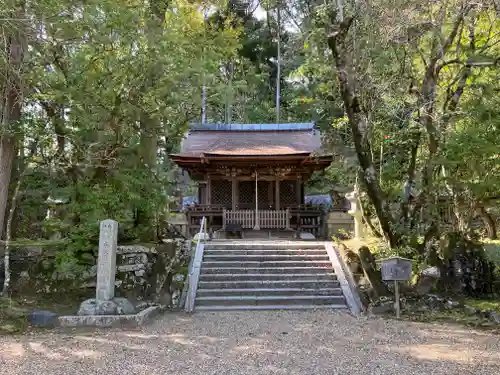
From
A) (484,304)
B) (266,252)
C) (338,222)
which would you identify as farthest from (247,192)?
(484,304)

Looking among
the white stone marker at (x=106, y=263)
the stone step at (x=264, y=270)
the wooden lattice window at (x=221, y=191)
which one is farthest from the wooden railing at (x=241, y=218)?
the white stone marker at (x=106, y=263)

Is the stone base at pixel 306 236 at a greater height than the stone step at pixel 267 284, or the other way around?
the stone base at pixel 306 236

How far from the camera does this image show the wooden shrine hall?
1462cm

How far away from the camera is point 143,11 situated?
362 inches

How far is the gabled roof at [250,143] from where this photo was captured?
48.7 feet

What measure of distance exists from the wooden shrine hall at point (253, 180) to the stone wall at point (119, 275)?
5.62m

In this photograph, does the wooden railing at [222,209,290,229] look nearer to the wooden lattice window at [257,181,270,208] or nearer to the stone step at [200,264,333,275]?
the wooden lattice window at [257,181,270,208]

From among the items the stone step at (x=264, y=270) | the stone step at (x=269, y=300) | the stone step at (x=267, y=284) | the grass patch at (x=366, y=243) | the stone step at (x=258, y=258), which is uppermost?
the grass patch at (x=366, y=243)

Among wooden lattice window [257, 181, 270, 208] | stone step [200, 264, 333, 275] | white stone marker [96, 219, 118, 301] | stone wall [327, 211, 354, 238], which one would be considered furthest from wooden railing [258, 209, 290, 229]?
white stone marker [96, 219, 118, 301]

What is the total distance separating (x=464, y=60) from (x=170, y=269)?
307 inches

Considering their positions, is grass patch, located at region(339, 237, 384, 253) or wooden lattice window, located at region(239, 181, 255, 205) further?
wooden lattice window, located at region(239, 181, 255, 205)

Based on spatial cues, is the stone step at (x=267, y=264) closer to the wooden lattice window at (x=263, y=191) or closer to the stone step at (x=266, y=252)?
the stone step at (x=266, y=252)

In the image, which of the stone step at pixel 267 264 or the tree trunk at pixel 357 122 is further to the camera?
the stone step at pixel 267 264

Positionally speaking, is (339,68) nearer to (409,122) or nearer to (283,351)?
(409,122)
